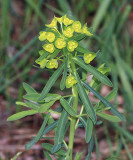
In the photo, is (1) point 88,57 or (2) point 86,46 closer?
(1) point 88,57

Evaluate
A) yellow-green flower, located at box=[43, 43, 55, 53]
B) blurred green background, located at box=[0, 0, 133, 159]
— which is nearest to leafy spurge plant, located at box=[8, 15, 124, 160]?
yellow-green flower, located at box=[43, 43, 55, 53]

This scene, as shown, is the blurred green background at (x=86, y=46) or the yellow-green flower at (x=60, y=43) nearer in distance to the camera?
the yellow-green flower at (x=60, y=43)

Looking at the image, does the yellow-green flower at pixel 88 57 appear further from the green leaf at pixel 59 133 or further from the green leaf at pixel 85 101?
the green leaf at pixel 59 133

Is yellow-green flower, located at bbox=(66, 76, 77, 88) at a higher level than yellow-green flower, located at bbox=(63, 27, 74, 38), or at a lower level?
lower

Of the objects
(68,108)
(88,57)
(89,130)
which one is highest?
(88,57)

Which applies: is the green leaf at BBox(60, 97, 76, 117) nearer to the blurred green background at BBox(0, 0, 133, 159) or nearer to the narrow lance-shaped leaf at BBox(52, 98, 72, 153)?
the narrow lance-shaped leaf at BBox(52, 98, 72, 153)

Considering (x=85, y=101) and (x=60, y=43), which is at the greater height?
(x=60, y=43)

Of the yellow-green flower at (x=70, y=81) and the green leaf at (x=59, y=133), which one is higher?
the yellow-green flower at (x=70, y=81)

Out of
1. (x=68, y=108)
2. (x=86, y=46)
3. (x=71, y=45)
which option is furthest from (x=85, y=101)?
(x=86, y=46)

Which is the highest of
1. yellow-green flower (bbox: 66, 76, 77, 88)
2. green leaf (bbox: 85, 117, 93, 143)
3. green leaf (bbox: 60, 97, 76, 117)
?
yellow-green flower (bbox: 66, 76, 77, 88)

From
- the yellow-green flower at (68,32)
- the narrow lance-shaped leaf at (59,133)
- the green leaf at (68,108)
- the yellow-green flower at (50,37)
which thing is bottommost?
the narrow lance-shaped leaf at (59,133)

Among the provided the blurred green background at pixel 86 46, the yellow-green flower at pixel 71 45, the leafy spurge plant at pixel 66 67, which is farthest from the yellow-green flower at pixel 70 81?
the blurred green background at pixel 86 46

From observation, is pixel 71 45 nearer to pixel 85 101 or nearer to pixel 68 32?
pixel 68 32
